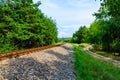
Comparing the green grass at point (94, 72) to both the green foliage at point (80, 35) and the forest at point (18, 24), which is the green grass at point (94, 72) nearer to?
the forest at point (18, 24)

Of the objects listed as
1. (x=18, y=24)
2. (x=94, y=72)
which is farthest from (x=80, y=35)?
(x=94, y=72)

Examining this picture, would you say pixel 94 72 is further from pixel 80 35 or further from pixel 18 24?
pixel 80 35

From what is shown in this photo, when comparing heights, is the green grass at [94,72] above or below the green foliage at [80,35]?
below

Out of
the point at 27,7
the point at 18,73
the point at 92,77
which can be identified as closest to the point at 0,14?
the point at 27,7

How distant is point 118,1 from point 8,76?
13421 mm

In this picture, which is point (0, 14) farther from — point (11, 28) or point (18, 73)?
point (18, 73)

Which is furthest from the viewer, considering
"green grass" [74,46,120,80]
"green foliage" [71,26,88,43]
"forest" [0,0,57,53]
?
"green foliage" [71,26,88,43]

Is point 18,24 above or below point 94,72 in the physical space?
above

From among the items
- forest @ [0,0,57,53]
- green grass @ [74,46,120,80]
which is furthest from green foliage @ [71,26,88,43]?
green grass @ [74,46,120,80]

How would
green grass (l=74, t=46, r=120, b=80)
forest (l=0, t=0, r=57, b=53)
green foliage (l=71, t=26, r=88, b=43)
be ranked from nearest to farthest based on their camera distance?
1. green grass (l=74, t=46, r=120, b=80)
2. forest (l=0, t=0, r=57, b=53)
3. green foliage (l=71, t=26, r=88, b=43)

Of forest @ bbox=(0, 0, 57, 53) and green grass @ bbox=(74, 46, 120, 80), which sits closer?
green grass @ bbox=(74, 46, 120, 80)

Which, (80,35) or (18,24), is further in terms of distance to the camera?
(80,35)

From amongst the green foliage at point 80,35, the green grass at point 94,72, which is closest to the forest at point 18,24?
the green grass at point 94,72

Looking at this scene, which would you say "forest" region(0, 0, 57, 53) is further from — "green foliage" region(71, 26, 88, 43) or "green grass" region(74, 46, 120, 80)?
"green foliage" region(71, 26, 88, 43)
